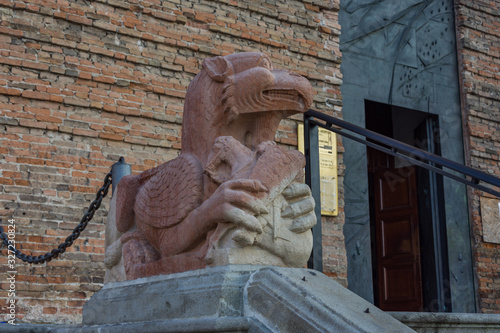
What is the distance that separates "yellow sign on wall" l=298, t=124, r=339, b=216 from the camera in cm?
716

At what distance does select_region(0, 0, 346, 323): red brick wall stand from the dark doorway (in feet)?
5.36

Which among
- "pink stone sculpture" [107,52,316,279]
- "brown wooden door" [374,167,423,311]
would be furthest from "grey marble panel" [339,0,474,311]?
"pink stone sculpture" [107,52,316,279]

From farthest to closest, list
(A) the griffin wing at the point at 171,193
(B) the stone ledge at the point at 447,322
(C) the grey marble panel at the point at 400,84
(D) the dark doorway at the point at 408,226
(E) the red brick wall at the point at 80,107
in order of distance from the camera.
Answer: (D) the dark doorway at the point at 408,226 → (C) the grey marble panel at the point at 400,84 → (E) the red brick wall at the point at 80,107 → (A) the griffin wing at the point at 171,193 → (B) the stone ledge at the point at 447,322

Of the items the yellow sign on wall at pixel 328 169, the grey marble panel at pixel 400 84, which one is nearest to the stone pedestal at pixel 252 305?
the yellow sign on wall at pixel 328 169

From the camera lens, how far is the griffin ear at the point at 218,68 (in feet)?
10.1

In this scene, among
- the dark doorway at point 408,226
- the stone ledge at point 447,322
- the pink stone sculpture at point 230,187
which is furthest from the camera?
the dark doorway at point 408,226

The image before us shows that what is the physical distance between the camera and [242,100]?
3.03m

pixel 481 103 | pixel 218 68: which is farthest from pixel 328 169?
pixel 218 68

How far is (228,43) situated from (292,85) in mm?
4049

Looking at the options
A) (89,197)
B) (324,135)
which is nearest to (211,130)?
(89,197)

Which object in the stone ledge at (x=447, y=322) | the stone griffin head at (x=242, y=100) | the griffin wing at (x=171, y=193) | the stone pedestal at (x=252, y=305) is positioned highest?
the stone griffin head at (x=242, y=100)

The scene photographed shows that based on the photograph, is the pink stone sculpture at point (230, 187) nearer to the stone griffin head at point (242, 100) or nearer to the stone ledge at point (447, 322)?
the stone griffin head at point (242, 100)

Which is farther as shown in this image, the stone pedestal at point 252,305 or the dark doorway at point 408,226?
the dark doorway at point 408,226

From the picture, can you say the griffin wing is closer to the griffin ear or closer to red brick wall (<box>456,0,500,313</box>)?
the griffin ear
